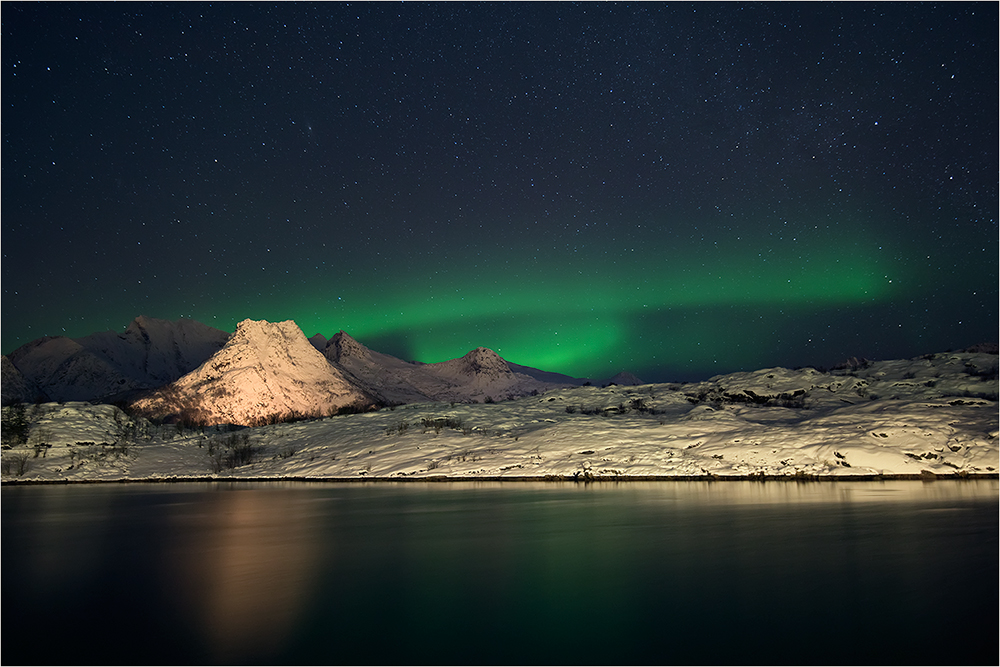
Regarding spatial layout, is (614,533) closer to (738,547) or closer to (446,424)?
(738,547)

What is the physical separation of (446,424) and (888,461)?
2091cm

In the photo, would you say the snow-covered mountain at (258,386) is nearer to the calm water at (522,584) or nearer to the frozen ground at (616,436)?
the frozen ground at (616,436)

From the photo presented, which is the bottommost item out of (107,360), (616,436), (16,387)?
(616,436)

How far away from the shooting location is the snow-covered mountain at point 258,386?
58625 millimetres

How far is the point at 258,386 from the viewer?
6266cm

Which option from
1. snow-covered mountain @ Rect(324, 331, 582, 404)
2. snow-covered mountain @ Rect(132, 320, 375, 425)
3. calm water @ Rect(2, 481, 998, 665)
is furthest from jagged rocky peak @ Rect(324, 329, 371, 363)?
calm water @ Rect(2, 481, 998, 665)

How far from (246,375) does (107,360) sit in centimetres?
12980

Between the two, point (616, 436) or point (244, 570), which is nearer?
point (244, 570)

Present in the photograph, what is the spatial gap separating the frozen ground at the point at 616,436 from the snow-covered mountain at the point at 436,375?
305 ft

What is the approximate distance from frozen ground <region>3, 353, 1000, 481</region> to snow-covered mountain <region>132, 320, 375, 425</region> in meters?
18.6

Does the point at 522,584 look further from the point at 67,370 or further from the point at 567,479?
the point at 67,370

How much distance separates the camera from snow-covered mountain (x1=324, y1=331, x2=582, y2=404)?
138875mm

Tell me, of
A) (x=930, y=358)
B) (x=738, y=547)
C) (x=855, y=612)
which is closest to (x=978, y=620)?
(x=855, y=612)

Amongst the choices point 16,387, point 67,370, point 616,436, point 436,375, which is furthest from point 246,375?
point 67,370
